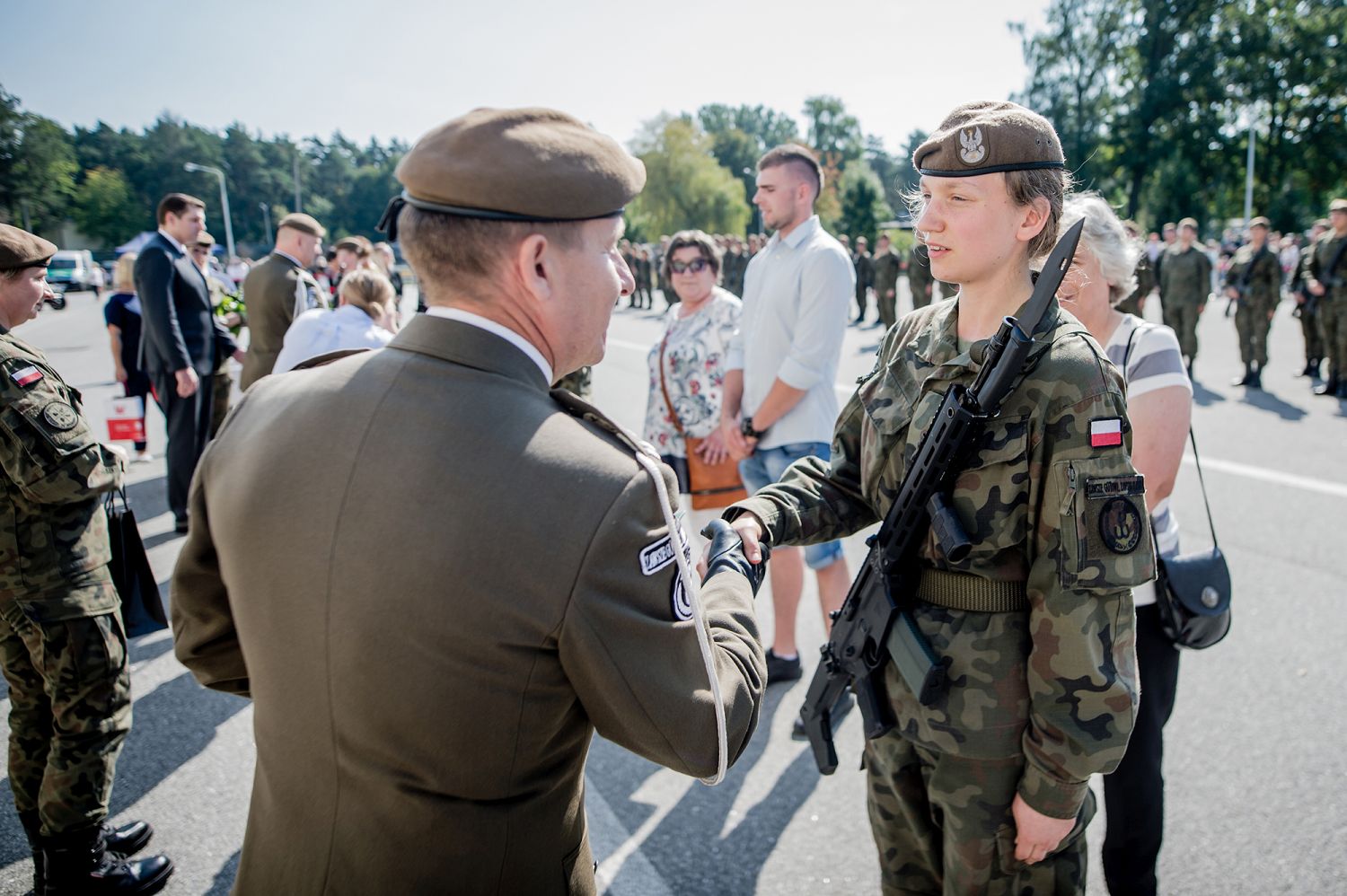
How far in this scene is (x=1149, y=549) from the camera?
5.12 feet

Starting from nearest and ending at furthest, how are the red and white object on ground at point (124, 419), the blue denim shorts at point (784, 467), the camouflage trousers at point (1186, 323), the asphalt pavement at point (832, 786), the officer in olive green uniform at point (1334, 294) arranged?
the asphalt pavement at point (832, 786), the blue denim shorts at point (784, 467), the red and white object on ground at point (124, 419), the officer in olive green uniform at point (1334, 294), the camouflage trousers at point (1186, 323)

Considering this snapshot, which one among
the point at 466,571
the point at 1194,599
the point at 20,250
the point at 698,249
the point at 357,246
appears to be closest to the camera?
the point at 466,571

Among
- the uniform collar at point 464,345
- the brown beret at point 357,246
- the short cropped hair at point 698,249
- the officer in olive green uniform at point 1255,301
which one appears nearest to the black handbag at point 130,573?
the uniform collar at point 464,345

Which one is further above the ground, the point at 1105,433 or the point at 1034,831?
the point at 1105,433

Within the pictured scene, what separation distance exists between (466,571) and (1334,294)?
12.0m

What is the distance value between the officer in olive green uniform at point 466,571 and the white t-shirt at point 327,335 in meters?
3.16

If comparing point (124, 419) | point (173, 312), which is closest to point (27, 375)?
point (124, 419)

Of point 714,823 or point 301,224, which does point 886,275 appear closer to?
point 301,224

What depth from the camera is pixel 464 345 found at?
46.4 inches

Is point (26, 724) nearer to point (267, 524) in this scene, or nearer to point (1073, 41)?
point (267, 524)

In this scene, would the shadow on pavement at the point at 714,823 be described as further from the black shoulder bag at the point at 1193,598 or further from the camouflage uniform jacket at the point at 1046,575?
the black shoulder bag at the point at 1193,598

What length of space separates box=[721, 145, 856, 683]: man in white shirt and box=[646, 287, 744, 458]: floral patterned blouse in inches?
13.9

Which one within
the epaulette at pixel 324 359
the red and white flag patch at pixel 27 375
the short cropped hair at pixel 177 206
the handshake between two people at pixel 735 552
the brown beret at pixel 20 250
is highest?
the short cropped hair at pixel 177 206

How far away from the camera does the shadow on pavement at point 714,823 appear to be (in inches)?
107
